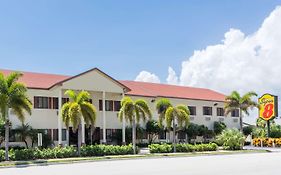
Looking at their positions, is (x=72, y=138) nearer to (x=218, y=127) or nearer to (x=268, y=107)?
(x=218, y=127)

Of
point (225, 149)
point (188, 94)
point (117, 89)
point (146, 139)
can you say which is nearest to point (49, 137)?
point (117, 89)

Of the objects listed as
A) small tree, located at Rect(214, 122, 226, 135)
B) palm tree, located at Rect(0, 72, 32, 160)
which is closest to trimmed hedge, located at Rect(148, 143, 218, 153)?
palm tree, located at Rect(0, 72, 32, 160)

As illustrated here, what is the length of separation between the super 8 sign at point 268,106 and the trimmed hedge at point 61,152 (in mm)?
23033

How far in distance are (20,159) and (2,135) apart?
7.77 meters

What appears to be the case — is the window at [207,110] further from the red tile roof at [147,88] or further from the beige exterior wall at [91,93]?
the beige exterior wall at [91,93]

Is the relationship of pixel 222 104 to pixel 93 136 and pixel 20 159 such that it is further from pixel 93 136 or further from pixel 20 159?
pixel 20 159

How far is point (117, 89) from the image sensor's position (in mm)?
43750

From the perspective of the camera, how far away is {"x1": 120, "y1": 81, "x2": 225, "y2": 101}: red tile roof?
49.8m

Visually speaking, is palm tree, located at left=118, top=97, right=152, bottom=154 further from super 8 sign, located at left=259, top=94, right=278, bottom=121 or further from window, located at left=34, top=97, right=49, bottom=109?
super 8 sign, located at left=259, top=94, right=278, bottom=121

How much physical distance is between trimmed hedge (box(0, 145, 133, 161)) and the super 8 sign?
23033mm

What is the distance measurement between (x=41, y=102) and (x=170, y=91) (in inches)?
736

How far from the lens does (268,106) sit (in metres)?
52.2

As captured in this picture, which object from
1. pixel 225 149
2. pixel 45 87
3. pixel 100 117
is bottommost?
pixel 225 149

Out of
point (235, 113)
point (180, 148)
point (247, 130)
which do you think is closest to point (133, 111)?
point (180, 148)
